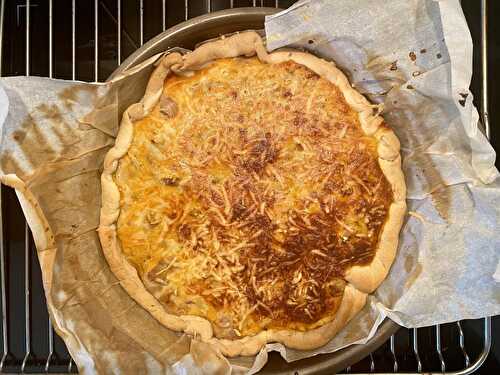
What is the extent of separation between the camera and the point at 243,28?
141 cm

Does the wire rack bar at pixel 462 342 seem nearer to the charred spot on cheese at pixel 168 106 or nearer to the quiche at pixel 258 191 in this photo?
the quiche at pixel 258 191

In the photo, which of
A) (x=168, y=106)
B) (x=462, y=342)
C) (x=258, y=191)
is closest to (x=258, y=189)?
(x=258, y=191)

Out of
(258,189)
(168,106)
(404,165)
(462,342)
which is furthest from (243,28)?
(462,342)

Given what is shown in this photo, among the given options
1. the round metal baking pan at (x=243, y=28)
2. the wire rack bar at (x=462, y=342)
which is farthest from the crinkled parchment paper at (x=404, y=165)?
the wire rack bar at (x=462, y=342)

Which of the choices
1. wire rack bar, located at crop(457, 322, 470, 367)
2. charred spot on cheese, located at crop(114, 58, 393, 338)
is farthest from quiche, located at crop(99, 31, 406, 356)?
wire rack bar, located at crop(457, 322, 470, 367)

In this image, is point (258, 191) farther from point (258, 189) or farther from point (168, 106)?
point (168, 106)

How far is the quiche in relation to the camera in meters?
1.42

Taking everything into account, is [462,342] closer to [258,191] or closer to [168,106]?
[258,191]

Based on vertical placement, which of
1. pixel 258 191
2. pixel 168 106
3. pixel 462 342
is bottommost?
pixel 462 342

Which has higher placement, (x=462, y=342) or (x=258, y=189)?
(x=258, y=189)

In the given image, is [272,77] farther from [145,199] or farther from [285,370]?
[285,370]

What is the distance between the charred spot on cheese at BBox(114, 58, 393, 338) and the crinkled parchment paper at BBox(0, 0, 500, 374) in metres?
0.09

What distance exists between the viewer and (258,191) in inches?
56.0

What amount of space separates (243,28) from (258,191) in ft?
1.43
